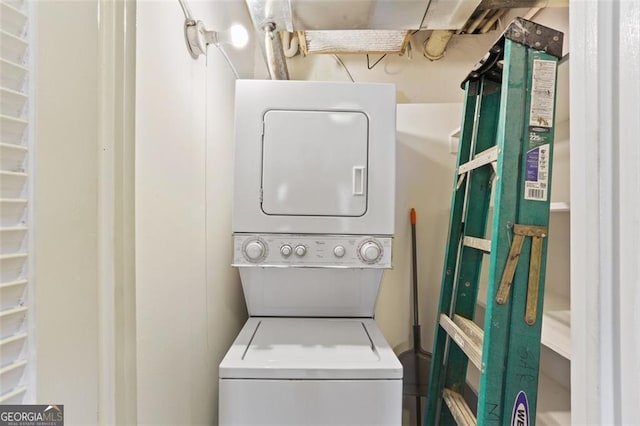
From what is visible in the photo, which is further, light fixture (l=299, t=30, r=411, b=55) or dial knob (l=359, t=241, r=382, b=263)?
light fixture (l=299, t=30, r=411, b=55)

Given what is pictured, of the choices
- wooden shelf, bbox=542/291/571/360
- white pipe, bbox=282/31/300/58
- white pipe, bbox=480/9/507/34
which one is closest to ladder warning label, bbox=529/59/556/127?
wooden shelf, bbox=542/291/571/360

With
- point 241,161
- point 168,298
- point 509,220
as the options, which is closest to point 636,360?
point 509,220

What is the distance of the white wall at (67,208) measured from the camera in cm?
67

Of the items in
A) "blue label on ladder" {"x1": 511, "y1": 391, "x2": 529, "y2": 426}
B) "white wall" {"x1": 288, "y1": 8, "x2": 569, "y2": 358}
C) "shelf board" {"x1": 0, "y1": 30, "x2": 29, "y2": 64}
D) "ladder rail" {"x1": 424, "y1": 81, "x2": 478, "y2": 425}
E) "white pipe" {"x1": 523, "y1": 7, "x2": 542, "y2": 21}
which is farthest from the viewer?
"white wall" {"x1": 288, "y1": 8, "x2": 569, "y2": 358}

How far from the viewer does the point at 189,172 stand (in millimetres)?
1232

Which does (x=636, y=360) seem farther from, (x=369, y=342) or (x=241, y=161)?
(x=241, y=161)

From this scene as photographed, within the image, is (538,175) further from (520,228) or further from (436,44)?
(436,44)

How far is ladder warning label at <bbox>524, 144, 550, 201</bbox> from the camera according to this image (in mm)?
1060

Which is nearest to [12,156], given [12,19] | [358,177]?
[12,19]

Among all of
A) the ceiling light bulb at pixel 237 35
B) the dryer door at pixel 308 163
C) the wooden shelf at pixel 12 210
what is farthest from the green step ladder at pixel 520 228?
the wooden shelf at pixel 12 210

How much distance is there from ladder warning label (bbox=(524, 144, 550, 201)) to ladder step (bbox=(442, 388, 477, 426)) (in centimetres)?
88

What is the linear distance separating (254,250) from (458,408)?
43.8 inches

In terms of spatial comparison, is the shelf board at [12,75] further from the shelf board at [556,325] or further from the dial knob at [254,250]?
the shelf board at [556,325]

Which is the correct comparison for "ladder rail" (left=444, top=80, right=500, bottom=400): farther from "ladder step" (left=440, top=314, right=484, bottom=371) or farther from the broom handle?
the broom handle
